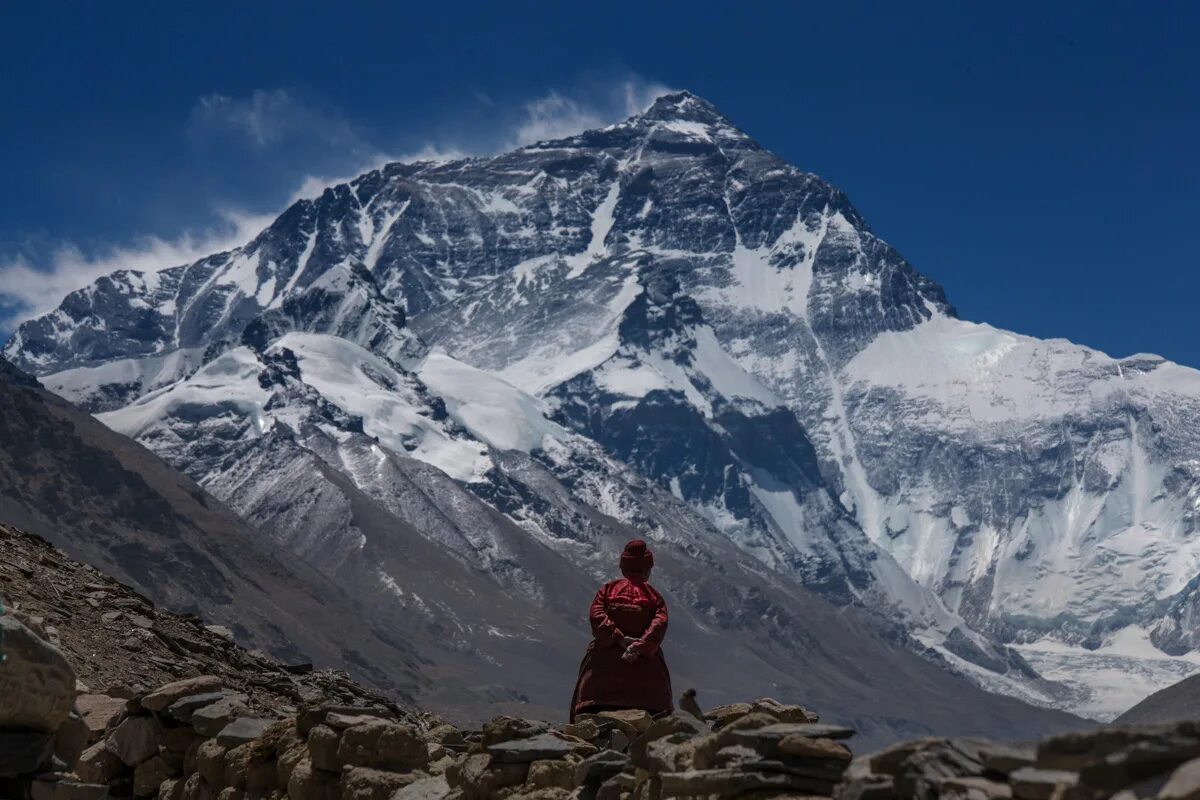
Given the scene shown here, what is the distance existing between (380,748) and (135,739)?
14.1 ft

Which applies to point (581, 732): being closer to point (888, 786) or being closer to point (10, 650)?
point (10, 650)

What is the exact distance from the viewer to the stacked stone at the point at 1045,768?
29.6ft

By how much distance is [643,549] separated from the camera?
19547 mm

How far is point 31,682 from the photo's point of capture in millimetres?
14812

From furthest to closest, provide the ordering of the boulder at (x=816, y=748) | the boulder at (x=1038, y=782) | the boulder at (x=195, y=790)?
the boulder at (x=195, y=790)
the boulder at (x=816, y=748)
the boulder at (x=1038, y=782)

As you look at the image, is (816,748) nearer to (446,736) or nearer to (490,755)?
(490,755)

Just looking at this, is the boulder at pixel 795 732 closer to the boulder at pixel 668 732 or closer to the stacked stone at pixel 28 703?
the boulder at pixel 668 732

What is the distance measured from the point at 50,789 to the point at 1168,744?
9.50m

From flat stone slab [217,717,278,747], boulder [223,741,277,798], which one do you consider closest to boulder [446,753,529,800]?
boulder [223,741,277,798]

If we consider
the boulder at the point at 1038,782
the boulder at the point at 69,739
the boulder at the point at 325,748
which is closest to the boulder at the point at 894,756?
the boulder at the point at 1038,782

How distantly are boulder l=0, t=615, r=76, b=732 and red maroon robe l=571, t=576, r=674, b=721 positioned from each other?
5058 mm

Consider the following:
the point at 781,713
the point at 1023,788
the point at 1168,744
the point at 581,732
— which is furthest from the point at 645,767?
the point at 1168,744

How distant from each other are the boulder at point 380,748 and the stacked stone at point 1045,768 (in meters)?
5.76

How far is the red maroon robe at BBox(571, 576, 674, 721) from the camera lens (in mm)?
18375
